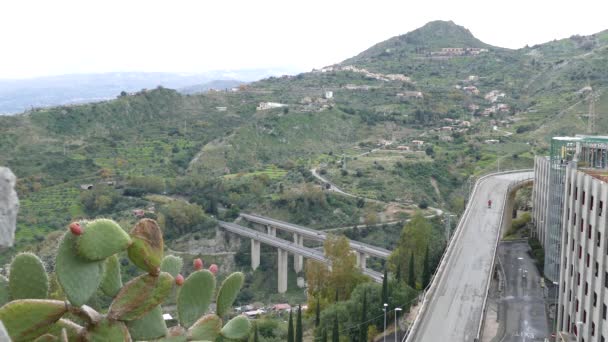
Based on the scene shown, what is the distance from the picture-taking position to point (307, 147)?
91500 mm

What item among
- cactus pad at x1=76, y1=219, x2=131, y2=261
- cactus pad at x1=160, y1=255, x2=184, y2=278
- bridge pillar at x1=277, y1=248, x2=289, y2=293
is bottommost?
bridge pillar at x1=277, y1=248, x2=289, y2=293

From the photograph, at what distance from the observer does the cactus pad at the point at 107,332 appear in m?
4.95

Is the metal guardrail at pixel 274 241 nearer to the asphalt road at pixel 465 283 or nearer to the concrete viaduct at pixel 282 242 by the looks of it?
the concrete viaduct at pixel 282 242

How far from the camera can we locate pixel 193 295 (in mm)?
6016

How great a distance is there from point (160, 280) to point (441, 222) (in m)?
49.1

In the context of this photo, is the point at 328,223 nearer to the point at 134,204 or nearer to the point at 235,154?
the point at 134,204

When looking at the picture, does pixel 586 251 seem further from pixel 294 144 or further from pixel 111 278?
pixel 294 144

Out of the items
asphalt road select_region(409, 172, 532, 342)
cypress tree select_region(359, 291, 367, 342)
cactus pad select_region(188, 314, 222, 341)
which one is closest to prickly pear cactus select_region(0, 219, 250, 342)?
cactus pad select_region(188, 314, 222, 341)

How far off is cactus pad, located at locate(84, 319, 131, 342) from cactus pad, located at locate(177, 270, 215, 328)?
0.96 metres

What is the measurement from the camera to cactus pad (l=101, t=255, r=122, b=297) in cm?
517

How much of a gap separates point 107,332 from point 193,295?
1.19m

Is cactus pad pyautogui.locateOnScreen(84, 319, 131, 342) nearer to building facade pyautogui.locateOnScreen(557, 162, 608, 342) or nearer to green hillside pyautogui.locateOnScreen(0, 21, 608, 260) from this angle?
building facade pyautogui.locateOnScreen(557, 162, 608, 342)

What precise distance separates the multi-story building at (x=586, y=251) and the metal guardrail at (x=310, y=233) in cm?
2085

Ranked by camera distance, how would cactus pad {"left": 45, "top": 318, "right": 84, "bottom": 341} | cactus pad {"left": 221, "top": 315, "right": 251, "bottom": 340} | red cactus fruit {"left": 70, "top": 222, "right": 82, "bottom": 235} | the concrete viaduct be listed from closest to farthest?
red cactus fruit {"left": 70, "top": 222, "right": 82, "bottom": 235}
cactus pad {"left": 45, "top": 318, "right": 84, "bottom": 341}
cactus pad {"left": 221, "top": 315, "right": 251, "bottom": 340}
the concrete viaduct
